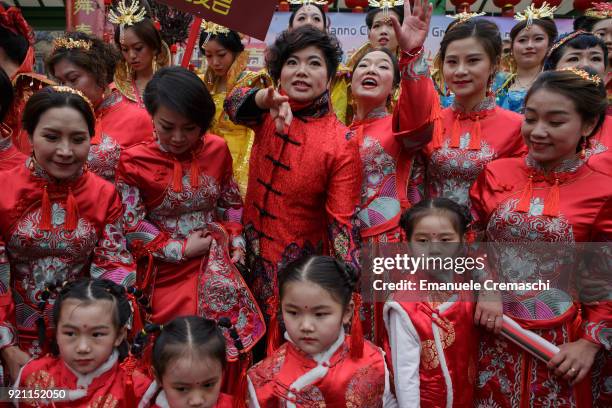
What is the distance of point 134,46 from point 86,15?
Answer: 213cm

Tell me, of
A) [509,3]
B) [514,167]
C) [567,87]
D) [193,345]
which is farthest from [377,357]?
[509,3]

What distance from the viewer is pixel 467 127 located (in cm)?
306

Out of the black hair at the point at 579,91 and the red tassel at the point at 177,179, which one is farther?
the red tassel at the point at 177,179

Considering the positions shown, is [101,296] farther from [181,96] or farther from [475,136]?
[475,136]

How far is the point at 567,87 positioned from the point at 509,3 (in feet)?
23.4

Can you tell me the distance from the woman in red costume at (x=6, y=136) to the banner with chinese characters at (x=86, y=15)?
3268 mm

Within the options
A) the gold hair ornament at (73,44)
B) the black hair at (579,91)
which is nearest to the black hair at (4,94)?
the gold hair ornament at (73,44)

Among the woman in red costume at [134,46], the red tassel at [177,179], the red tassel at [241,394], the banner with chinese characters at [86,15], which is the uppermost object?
the banner with chinese characters at [86,15]

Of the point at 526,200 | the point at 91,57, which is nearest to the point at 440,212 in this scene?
the point at 526,200

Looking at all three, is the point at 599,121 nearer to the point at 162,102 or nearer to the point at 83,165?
the point at 162,102

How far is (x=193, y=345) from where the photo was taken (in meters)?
2.19

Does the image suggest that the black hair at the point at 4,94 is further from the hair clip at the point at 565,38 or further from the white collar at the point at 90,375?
the hair clip at the point at 565,38

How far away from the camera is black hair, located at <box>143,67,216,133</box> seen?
254cm

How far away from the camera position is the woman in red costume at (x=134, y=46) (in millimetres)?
4047
